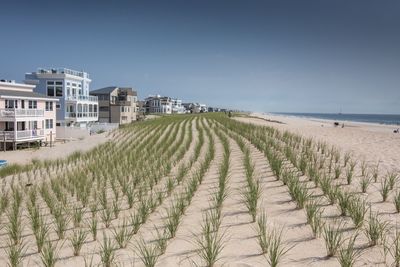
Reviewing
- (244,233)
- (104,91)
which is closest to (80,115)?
(104,91)

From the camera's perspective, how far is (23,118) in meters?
32.1

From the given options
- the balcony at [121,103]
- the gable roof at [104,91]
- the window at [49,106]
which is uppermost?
the gable roof at [104,91]

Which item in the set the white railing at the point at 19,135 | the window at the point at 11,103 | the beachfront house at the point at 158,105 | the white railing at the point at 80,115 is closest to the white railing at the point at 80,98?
the white railing at the point at 80,115

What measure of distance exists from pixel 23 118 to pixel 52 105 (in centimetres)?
740

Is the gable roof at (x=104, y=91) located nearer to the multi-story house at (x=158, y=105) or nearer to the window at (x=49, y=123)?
the window at (x=49, y=123)

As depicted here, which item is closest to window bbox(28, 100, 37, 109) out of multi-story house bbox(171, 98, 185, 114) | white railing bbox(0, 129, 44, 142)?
white railing bbox(0, 129, 44, 142)

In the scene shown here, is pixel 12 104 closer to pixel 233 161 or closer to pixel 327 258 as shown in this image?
pixel 233 161

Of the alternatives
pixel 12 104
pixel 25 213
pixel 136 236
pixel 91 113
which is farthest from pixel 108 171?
pixel 91 113

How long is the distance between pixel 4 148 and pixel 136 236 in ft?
94.0

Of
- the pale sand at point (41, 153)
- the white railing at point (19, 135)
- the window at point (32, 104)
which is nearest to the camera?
the pale sand at point (41, 153)

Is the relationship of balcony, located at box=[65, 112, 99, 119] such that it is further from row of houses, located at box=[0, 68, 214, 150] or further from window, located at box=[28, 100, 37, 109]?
window, located at box=[28, 100, 37, 109]

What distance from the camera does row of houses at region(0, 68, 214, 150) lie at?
31.3 m

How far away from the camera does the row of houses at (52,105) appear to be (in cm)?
3128

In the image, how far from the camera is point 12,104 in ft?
105
